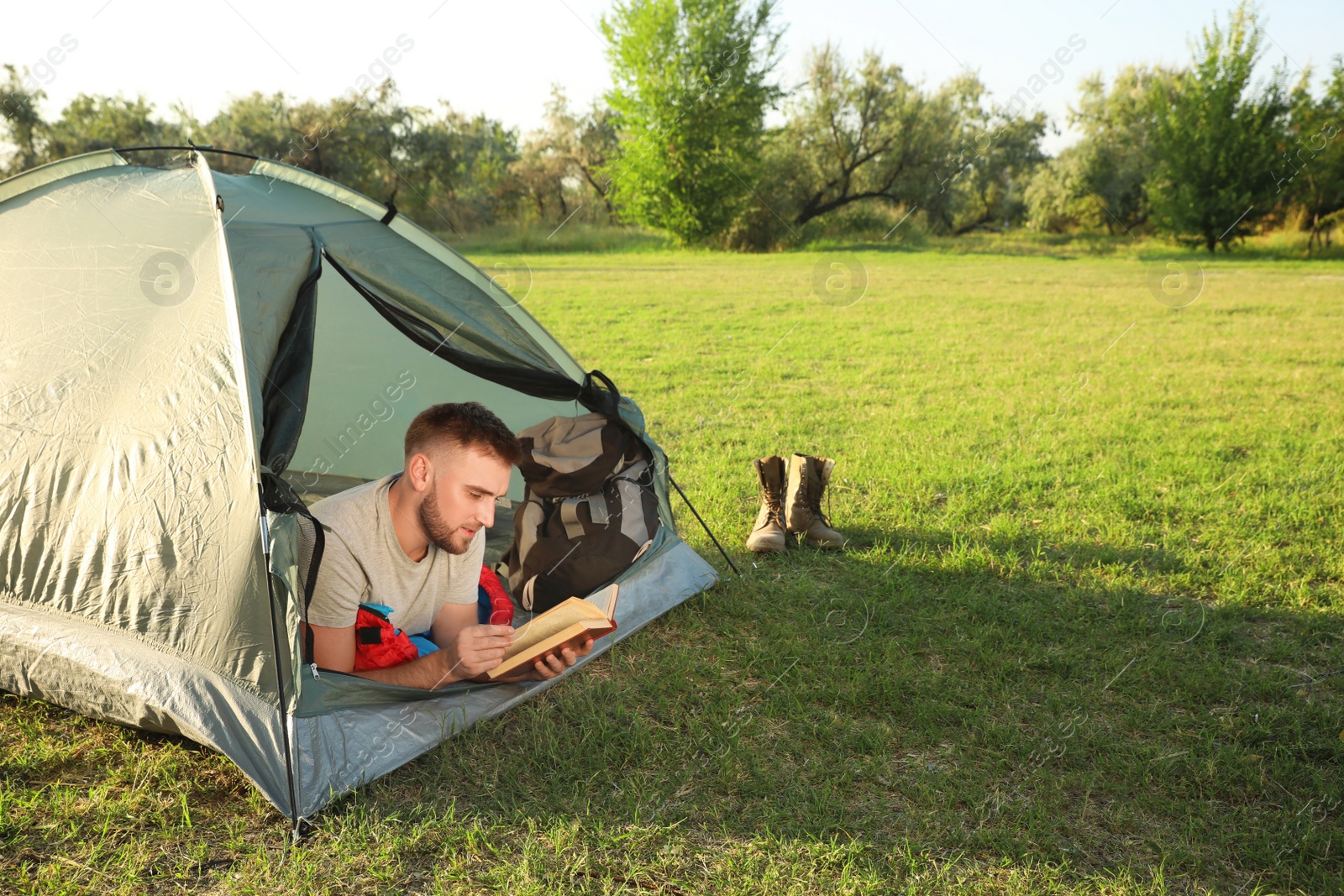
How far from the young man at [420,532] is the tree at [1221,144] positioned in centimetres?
2314

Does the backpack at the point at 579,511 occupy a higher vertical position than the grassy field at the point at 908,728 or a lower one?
higher

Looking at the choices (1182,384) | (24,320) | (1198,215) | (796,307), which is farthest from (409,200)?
(24,320)

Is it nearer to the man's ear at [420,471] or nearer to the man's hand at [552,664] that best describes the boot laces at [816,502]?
the man's hand at [552,664]

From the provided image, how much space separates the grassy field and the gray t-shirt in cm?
45

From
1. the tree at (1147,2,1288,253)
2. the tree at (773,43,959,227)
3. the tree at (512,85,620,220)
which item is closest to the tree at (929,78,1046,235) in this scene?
the tree at (773,43,959,227)

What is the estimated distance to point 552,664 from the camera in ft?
9.03

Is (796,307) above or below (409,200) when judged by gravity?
below

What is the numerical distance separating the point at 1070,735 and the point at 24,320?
139 inches

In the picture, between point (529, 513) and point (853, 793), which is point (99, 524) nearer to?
point (529, 513)

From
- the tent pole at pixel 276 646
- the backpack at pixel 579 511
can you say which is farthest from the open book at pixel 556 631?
the backpack at pixel 579 511

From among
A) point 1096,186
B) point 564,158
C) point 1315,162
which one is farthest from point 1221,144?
point 564,158

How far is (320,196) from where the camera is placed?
3.34m

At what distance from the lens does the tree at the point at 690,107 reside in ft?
76.3

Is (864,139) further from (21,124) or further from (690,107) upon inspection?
(21,124)
